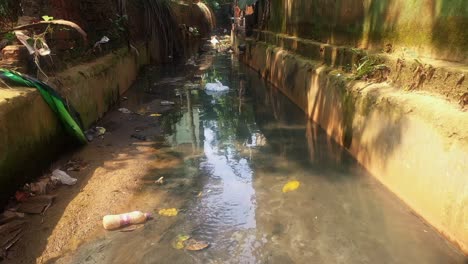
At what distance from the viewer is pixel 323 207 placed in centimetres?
348

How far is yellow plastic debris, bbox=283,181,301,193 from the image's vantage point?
12.5 feet

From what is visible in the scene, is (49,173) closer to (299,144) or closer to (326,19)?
(299,144)

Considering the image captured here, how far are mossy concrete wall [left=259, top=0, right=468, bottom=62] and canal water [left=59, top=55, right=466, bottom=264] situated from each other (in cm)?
134

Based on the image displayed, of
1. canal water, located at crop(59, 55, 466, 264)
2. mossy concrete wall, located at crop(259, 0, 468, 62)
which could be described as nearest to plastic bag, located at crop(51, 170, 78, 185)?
canal water, located at crop(59, 55, 466, 264)

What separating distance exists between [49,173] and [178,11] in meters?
14.7

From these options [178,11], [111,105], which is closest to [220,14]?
[178,11]

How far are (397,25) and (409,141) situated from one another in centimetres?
147

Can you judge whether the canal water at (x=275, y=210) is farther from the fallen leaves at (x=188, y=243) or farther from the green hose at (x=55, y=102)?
the green hose at (x=55, y=102)

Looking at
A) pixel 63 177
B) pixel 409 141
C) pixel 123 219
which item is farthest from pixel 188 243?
pixel 409 141

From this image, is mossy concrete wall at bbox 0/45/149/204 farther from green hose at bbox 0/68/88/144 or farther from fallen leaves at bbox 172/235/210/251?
fallen leaves at bbox 172/235/210/251

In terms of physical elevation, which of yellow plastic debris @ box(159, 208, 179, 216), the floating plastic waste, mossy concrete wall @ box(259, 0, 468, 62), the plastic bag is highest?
mossy concrete wall @ box(259, 0, 468, 62)

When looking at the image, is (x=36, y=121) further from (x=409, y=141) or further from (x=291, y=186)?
(x=409, y=141)

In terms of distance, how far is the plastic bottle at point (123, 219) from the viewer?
3.16m

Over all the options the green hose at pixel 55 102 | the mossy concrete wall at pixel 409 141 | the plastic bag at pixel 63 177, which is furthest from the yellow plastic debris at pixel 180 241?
the green hose at pixel 55 102
